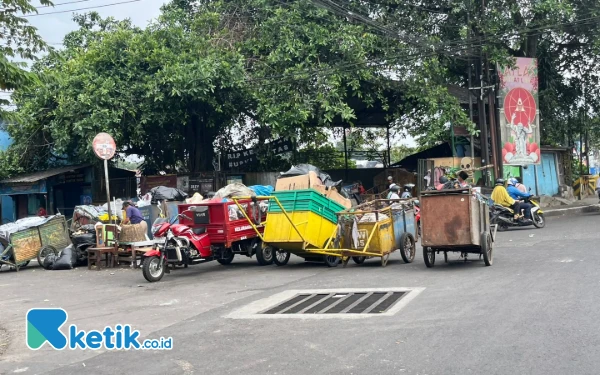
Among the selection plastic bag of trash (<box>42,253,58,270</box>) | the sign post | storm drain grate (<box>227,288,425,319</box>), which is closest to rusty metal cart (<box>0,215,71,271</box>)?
plastic bag of trash (<box>42,253,58,270</box>)

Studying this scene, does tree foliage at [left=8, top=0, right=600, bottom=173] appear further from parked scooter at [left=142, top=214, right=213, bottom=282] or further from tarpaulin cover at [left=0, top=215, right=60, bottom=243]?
parked scooter at [left=142, top=214, right=213, bottom=282]

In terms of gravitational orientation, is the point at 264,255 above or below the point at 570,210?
below

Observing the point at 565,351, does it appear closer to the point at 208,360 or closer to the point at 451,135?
the point at 208,360

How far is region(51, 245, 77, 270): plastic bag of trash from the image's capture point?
15.1m

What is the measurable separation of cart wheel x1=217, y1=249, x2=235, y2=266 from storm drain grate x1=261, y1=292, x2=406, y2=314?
441cm

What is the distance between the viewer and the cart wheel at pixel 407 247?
1241 cm

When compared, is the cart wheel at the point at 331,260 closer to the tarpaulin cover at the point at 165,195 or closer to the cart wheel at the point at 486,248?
the cart wheel at the point at 486,248

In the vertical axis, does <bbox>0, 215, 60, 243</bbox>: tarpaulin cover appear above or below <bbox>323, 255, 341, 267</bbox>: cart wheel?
above

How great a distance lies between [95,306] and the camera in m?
9.55

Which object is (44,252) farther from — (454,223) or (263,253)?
(454,223)

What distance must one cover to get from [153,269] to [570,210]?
1852cm

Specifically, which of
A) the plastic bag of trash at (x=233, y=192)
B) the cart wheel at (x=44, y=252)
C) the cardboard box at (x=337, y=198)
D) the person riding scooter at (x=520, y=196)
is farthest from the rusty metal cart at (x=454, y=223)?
the cart wheel at (x=44, y=252)

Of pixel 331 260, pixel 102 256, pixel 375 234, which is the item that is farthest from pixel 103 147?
pixel 375 234

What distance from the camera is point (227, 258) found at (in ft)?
46.7
